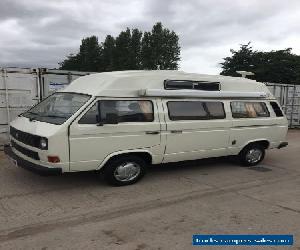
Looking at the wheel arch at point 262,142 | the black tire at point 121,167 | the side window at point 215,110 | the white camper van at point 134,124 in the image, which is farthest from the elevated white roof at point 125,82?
the wheel arch at point 262,142

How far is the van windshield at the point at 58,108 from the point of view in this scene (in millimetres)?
6438

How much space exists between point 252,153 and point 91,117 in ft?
14.9

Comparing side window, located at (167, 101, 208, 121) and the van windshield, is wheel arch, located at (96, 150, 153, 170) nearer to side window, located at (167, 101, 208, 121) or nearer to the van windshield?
side window, located at (167, 101, 208, 121)

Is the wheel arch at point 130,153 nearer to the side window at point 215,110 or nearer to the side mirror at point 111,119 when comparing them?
the side mirror at point 111,119

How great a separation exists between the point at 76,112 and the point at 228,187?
329 centimetres

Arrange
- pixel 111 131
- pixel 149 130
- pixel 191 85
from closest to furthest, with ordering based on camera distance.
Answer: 1. pixel 111 131
2. pixel 149 130
3. pixel 191 85

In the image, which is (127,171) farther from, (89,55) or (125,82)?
(89,55)

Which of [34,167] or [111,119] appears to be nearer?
[34,167]

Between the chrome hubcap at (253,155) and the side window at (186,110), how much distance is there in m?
1.85

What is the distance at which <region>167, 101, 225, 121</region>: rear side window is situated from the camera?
7.47m

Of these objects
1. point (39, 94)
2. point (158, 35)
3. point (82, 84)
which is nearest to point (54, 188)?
point (82, 84)

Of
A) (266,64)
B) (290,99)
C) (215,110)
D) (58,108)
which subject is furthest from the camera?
(266,64)

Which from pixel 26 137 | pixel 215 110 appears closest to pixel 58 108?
pixel 26 137

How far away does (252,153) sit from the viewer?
29.7ft
